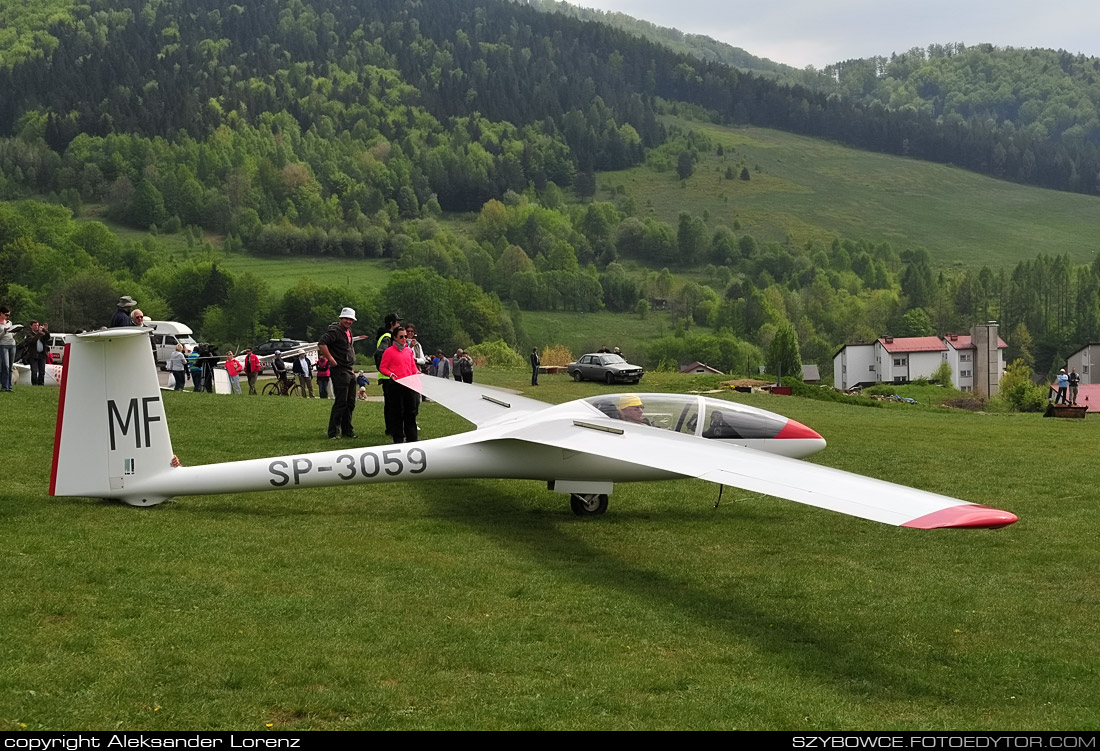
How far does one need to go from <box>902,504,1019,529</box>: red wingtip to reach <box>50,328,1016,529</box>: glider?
3.32 ft

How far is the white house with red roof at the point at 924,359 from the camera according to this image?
135625 mm

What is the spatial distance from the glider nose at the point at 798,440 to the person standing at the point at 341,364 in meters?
7.74

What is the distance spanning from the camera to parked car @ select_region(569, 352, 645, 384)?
56250 mm

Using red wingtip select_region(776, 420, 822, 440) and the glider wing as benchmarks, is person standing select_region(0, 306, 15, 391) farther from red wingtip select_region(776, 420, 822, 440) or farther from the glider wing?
red wingtip select_region(776, 420, 822, 440)

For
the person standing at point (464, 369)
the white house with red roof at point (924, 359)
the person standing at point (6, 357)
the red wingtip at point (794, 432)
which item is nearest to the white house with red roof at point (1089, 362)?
the white house with red roof at point (924, 359)

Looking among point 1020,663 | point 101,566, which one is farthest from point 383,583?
point 1020,663

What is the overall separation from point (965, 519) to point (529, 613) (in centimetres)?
363

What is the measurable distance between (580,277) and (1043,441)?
169 meters

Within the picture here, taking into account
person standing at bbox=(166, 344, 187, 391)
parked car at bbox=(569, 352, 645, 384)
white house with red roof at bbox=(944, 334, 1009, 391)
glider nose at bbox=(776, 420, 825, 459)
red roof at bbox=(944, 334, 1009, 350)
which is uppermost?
glider nose at bbox=(776, 420, 825, 459)

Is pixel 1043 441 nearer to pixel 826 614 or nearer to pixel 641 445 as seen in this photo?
pixel 641 445

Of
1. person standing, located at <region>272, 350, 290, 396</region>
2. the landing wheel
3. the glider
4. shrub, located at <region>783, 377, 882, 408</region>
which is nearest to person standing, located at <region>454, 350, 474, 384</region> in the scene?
person standing, located at <region>272, 350, 290, 396</region>

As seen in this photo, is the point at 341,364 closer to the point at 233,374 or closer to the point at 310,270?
the point at 233,374

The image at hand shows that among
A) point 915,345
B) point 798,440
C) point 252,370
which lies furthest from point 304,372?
point 915,345

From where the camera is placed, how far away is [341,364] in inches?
758
